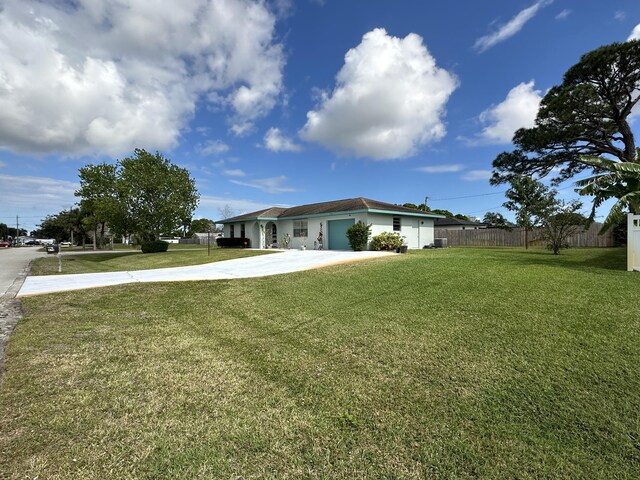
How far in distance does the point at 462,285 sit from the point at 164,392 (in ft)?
20.4

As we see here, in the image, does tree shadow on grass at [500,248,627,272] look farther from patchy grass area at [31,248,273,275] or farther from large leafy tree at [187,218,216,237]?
large leafy tree at [187,218,216,237]

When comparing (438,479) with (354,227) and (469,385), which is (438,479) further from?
(354,227)

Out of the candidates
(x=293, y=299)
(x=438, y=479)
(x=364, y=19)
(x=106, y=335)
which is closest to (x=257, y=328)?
(x=293, y=299)

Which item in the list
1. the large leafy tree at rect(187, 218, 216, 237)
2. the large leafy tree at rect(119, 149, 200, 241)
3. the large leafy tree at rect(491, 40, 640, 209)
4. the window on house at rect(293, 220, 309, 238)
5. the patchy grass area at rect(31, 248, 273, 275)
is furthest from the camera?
the large leafy tree at rect(187, 218, 216, 237)

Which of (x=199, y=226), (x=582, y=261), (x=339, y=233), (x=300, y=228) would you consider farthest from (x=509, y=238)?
(x=199, y=226)

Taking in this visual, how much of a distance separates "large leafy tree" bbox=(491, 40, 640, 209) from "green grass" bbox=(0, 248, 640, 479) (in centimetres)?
1865

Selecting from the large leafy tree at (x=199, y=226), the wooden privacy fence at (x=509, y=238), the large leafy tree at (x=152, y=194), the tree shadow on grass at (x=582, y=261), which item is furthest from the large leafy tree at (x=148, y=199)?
the wooden privacy fence at (x=509, y=238)

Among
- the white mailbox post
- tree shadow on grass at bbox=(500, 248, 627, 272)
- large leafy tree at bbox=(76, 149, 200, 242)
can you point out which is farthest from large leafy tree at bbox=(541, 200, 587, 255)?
large leafy tree at bbox=(76, 149, 200, 242)

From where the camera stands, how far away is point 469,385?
128 inches

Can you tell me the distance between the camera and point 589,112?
19.7 metres

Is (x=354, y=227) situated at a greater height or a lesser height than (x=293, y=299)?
greater

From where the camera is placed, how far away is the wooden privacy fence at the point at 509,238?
78.7 feet

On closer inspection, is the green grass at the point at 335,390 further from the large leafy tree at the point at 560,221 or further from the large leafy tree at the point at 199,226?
the large leafy tree at the point at 199,226

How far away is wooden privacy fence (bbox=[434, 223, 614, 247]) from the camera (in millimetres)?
23977
